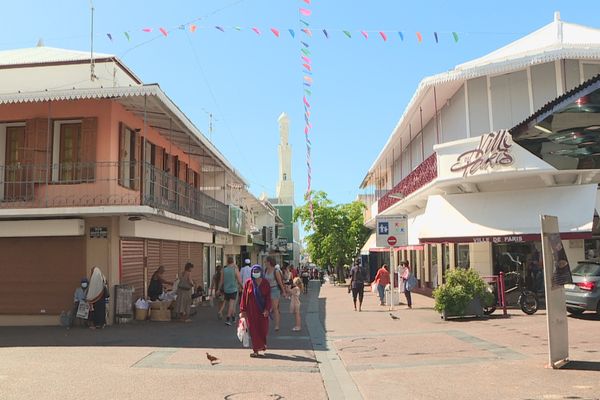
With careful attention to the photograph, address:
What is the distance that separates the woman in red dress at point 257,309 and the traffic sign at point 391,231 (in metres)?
8.83

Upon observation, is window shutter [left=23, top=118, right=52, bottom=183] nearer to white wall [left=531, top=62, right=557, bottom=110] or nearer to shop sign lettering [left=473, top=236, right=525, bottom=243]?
shop sign lettering [left=473, top=236, right=525, bottom=243]

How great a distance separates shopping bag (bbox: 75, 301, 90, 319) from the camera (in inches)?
541

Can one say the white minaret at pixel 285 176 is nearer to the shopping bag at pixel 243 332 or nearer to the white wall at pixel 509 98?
the white wall at pixel 509 98

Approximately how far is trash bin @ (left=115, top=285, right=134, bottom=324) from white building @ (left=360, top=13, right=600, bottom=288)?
9077mm

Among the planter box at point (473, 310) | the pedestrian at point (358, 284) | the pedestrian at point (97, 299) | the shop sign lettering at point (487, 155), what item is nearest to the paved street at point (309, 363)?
the pedestrian at point (97, 299)

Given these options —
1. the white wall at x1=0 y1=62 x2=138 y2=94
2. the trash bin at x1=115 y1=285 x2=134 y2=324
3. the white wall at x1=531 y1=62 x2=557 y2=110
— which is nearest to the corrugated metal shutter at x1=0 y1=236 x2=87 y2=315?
the trash bin at x1=115 y1=285 x2=134 y2=324

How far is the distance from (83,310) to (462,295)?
31.0ft

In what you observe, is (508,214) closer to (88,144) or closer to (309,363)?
(309,363)

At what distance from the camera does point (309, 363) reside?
9320 millimetres

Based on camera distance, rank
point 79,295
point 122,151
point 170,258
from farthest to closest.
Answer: point 170,258, point 122,151, point 79,295

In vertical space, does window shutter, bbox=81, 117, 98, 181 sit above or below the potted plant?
above

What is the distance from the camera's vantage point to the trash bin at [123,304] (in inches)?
576

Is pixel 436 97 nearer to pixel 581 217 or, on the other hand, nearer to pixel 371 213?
pixel 581 217

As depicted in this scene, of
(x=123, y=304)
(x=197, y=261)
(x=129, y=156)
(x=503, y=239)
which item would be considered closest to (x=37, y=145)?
(x=129, y=156)
